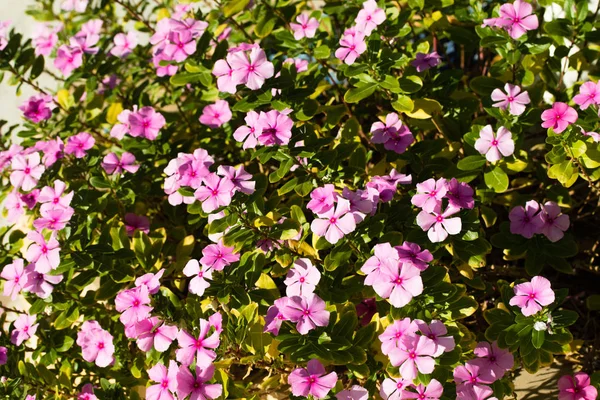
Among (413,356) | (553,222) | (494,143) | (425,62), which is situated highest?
(425,62)

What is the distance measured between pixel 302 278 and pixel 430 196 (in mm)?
387

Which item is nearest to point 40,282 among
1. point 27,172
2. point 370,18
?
point 27,172

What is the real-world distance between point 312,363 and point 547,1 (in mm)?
1408

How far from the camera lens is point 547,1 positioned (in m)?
2.24

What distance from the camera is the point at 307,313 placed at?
164 cm

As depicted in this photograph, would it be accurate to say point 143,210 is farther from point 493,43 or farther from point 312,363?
point 493,43

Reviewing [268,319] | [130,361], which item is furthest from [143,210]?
[268,319]

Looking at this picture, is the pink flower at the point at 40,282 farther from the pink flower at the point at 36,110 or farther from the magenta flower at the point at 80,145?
the pink flower at the point at 36,110

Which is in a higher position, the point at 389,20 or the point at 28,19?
the point at 28,19

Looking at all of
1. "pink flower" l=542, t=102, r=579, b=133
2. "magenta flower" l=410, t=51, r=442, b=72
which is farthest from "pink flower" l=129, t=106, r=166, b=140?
"pink flower" l=542, t=102, r=579, b=133

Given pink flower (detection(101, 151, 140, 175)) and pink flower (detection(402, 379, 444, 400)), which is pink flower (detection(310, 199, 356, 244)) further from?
pink flower (detection(101, 151, 140, 175))

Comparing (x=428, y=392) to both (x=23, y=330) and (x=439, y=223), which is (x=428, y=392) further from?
(x=23, y=330)

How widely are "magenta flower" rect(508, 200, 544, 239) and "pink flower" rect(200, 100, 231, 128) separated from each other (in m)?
0.98

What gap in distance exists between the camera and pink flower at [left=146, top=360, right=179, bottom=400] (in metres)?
1.68
